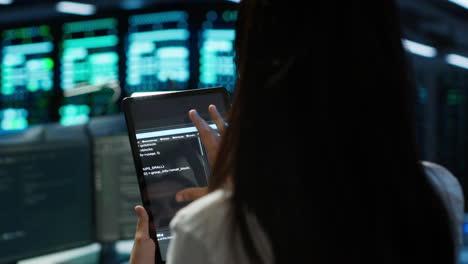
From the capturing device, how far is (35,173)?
3816 millimetres

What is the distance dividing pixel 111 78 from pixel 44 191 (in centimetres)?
314

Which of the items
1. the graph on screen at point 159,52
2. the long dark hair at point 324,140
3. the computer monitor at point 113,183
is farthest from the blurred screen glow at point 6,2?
the long dark hair at point 324,140

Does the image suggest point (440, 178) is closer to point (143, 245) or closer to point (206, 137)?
point (206, 137)

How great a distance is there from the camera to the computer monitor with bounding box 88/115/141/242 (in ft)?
13.5

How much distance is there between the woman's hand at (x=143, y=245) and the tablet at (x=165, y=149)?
0.15 feet

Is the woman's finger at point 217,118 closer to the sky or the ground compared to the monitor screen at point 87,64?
closer to the ground

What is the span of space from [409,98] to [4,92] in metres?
7.63

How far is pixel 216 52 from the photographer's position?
6.41 m

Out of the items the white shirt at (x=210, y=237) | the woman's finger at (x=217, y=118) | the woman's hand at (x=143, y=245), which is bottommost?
the woman's hand at (x=143, y=245)

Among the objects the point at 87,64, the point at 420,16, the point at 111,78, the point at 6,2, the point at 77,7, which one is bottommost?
the point at 111,78

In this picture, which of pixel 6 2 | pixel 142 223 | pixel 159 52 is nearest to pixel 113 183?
pixel 159 52

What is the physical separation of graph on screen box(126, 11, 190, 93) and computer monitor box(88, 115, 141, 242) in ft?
7.37

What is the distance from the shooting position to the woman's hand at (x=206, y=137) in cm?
85

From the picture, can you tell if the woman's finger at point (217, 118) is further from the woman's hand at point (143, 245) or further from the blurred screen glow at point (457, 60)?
the blurred screen glow at point (457, 60)
